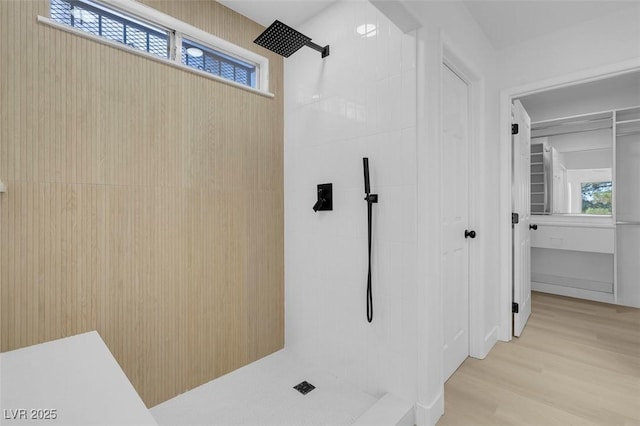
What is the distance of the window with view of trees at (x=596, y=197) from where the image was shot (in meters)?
3.46

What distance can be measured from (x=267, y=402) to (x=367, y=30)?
223cm

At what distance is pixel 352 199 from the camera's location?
1.94m

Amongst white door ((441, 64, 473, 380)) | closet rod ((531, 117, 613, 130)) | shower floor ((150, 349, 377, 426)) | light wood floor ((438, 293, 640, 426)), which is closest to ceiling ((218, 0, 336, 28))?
white door ((441, 64, 473, 380))

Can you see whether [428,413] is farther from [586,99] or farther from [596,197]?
[586,99]

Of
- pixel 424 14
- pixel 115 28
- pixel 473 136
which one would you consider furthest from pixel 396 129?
pixel 115 28

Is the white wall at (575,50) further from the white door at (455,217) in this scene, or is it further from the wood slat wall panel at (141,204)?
the wood slat wall panel at (141,204)

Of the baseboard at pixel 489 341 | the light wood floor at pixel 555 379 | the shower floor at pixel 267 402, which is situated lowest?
the light wood floor at pixel 555 379

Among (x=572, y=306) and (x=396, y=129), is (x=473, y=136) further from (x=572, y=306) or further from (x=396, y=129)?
(x=572, y=306)

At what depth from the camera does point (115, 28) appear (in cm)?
167

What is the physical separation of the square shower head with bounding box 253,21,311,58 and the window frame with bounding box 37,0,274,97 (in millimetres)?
373

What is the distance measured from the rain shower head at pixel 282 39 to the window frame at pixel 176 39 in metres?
0.37

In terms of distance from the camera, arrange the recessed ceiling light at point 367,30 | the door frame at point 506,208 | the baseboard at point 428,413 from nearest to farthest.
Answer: the baseboard at point 428,413 → the recessed ceiling light at point 367,30 → the door frame at point 506,208

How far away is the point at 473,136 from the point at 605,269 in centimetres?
276

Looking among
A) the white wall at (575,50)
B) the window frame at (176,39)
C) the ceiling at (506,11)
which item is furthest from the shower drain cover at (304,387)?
the white wall at (575,50)
